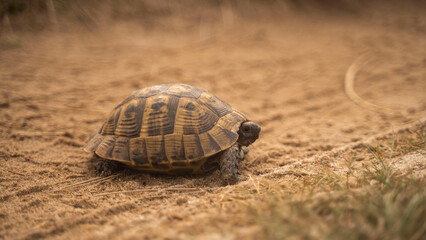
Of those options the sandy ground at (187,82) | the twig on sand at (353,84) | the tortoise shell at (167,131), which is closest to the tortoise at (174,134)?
the tortoise shell at (167,131)

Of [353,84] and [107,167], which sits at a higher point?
[353,84]

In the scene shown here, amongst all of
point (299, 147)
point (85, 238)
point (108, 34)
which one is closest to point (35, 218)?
point (85, 238)

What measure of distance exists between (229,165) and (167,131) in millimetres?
803

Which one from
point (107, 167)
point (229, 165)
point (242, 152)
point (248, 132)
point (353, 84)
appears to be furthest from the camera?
point (353, 84)

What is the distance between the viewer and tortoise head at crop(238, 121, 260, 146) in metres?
3.32

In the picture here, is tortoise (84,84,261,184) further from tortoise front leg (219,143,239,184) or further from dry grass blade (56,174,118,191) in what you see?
dry grass blade (56,174,118,191)

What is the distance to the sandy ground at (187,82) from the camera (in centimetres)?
243

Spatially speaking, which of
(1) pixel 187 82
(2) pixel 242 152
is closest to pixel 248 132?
(2) pixel 242 152

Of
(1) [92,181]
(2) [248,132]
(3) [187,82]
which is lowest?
(1) [92,181]

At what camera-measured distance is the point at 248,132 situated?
3352mm

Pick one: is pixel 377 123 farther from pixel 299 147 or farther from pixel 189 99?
pixel 189 99

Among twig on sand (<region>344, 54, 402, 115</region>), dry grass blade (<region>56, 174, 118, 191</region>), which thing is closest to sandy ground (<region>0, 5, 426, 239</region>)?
dry grass blade (<region>56, 174, 118, 191</region>)

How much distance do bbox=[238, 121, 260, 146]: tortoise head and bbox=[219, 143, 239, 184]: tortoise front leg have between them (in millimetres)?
239

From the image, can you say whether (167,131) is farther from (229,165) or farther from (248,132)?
(248,132)
